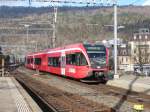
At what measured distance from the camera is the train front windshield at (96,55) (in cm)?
3438

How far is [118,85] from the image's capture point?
33031 millimetres

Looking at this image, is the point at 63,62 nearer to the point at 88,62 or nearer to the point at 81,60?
the point at 81,60

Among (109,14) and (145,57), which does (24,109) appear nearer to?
(145,57)

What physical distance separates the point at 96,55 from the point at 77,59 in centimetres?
195

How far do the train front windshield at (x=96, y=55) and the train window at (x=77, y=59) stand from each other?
60 cm

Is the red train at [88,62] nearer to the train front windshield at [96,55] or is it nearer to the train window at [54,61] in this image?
the train front windshield at [96,55]

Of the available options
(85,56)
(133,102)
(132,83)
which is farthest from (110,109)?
(85,56)

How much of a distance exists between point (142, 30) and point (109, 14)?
592 inches

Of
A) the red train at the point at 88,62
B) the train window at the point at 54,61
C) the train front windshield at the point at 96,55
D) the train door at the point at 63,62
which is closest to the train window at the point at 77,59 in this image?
the red train at the point at 88,62

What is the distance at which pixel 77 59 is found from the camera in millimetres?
36156

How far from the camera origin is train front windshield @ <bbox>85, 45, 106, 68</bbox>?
3438cm

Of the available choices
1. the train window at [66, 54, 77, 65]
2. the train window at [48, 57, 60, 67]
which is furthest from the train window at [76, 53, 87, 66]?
the train window at [48, 57, 60, 67]

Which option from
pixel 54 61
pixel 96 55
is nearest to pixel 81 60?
pixel 96 55

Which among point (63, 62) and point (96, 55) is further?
point (63, 62)
